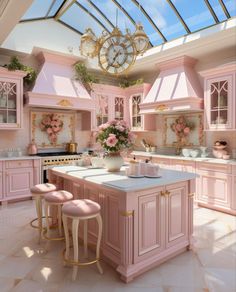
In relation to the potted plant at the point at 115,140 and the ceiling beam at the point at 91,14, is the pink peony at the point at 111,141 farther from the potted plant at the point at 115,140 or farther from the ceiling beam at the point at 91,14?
the ceiling beam at the point at 91,14

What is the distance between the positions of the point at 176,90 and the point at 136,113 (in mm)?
1485

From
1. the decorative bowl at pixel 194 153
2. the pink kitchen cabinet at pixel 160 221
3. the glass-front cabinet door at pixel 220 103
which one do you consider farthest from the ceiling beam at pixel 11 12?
the decorative bowl at pixel 194 153

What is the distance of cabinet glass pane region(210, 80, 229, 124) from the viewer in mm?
4174

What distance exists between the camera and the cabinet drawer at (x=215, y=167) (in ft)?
12.8

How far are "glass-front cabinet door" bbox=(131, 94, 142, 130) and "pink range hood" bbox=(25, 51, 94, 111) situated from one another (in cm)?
125

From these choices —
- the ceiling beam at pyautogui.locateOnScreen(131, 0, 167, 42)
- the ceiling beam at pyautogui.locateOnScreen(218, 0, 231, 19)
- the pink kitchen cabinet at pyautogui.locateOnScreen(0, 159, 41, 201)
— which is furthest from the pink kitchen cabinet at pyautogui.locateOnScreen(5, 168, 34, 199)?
the ceiling beam at pyautogui.locateOnScreen(218, 0, 231, 19)

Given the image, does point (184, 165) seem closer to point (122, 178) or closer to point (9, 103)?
point (122, 178)

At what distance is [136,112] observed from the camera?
19.9ft

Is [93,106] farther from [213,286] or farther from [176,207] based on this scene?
[213,286]

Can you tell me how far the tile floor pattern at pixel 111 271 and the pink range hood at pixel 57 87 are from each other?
2607 millimetres

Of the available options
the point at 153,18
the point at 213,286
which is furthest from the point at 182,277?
the point at 153,18

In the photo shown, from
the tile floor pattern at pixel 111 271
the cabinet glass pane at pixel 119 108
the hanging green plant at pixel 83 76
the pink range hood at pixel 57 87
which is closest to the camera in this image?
the tile floor pattern at pixel 111 271

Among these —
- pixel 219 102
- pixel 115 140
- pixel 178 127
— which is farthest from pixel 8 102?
pixel 219 102

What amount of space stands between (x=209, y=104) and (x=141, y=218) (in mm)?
3049
